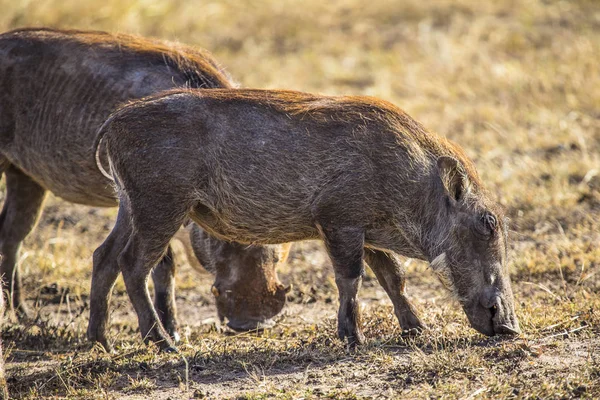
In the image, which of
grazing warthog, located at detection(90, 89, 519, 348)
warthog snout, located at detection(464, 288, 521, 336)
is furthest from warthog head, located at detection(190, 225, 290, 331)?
warthog snout, located at detection(464, 288, 521, 336)

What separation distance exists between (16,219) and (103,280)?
1536 mm

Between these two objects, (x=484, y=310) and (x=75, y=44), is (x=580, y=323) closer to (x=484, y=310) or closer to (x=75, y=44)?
(x=484, y=310)

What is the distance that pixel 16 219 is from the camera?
269 inches

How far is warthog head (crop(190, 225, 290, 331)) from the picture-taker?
5887 mm

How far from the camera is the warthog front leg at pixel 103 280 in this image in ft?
18.2

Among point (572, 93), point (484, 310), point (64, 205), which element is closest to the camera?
point (484, 310)

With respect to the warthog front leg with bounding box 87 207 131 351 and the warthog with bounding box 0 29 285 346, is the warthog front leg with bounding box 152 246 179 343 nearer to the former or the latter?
the warthog with bounding box 0 29 285 346

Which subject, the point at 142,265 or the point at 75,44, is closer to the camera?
the point at 142,265

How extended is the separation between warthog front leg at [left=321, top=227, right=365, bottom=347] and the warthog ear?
512 mm

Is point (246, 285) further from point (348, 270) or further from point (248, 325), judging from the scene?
point (348, 270)

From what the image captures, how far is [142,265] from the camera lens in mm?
5332

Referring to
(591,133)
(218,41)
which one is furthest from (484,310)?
(218,41)

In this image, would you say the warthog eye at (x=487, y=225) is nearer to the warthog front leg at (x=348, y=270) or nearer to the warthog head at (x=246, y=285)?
the warthog front leg at (x=348, y=270)

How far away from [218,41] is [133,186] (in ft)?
28.0
